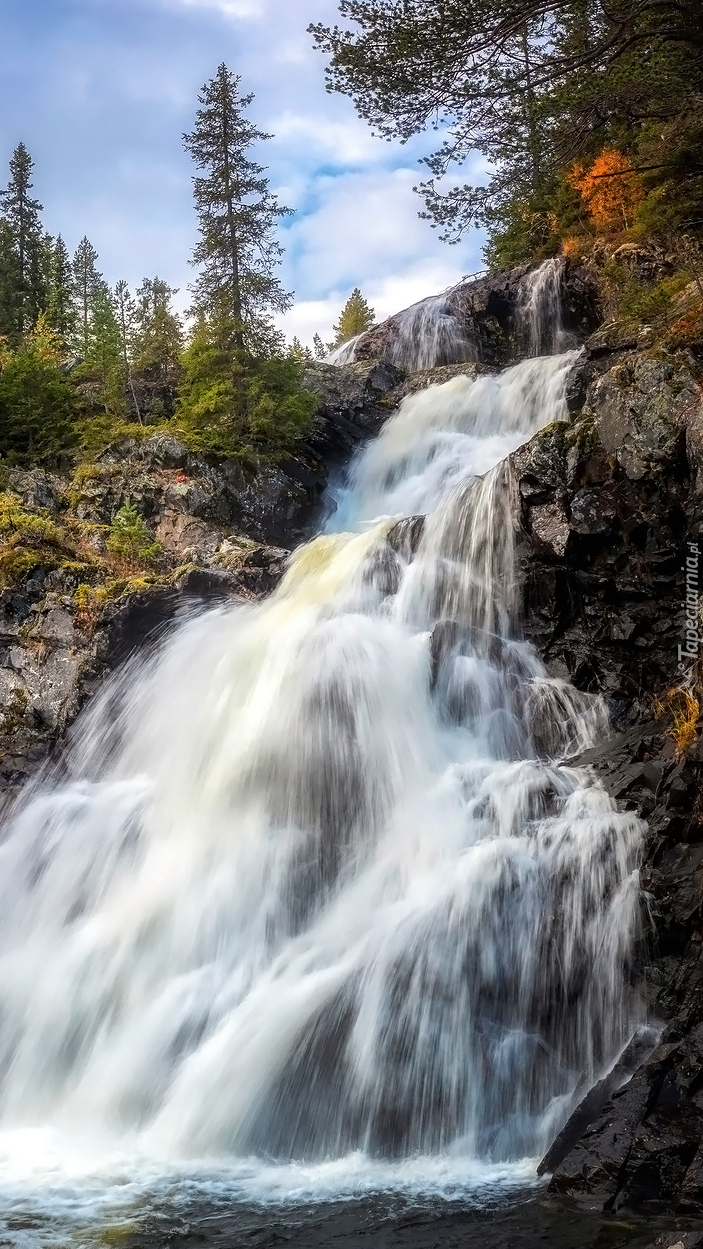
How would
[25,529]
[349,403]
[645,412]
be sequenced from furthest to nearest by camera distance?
[349,403] < [25,529] < [645,412]

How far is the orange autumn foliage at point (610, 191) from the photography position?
21203 mm

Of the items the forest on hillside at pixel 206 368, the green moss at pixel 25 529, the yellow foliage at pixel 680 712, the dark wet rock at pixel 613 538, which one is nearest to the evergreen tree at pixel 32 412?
the forest on hillside at pixel 206 368

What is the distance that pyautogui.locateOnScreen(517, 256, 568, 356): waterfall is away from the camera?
2272cm

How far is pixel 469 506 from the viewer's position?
14.1m

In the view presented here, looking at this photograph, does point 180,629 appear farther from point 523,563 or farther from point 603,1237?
point 603,1237

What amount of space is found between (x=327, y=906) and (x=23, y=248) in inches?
1622

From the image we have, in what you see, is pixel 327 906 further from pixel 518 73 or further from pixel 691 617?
pixel 518 73

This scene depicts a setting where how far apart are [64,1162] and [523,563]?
9247 mm

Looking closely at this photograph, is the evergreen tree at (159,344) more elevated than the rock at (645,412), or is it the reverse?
the evergreen tree at (159,344)

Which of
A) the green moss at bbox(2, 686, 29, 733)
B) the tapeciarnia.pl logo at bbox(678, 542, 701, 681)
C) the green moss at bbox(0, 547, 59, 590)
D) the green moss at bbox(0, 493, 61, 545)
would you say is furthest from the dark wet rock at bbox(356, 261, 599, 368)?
the green moss at bbox(2, 686, 29, 733)

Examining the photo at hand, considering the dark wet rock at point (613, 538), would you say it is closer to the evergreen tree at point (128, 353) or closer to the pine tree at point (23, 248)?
the evergreen tree at point (128, 353)

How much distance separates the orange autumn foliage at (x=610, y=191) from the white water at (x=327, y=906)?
11.4m

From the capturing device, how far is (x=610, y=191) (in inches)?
847

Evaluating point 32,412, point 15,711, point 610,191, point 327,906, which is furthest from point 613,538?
point 32,412
